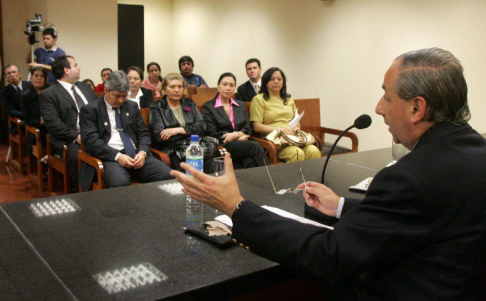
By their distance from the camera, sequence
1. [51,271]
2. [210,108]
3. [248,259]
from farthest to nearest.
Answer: [210,108], [248,259], [51,271]

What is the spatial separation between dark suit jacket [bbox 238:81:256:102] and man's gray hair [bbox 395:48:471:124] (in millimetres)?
4395

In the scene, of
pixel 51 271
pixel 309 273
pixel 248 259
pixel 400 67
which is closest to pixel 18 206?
pixel 51 271

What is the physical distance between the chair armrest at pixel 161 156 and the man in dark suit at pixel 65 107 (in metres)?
0.63

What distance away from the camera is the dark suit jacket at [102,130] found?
10.7ft

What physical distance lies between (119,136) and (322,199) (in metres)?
2.28

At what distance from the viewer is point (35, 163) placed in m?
5.08

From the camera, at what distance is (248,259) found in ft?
4.19

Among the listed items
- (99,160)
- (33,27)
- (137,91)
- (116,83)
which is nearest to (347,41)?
(137,91)

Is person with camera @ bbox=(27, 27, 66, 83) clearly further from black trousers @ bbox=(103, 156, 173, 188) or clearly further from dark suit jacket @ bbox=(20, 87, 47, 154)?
black trousers @ bbox=(103, 156, 173, 188)

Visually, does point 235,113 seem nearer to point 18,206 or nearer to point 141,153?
point 141,153

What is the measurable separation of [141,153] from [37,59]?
3823mm

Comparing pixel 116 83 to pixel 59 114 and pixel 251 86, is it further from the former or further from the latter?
pixel 251 86

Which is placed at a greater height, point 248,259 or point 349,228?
point 349,228

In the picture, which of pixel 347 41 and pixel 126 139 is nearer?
pixel 126 139
